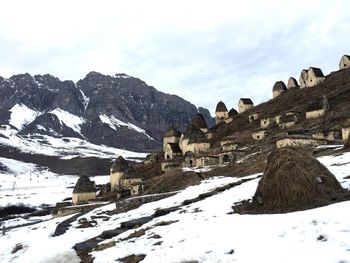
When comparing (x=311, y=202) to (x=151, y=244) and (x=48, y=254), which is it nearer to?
(x=151, y=244)

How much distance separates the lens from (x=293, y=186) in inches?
714

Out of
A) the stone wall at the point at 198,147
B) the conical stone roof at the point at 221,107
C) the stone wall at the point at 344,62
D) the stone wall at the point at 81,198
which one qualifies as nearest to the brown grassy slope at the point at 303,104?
the stone wall at the point at 344,62

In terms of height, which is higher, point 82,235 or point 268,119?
point 268,119

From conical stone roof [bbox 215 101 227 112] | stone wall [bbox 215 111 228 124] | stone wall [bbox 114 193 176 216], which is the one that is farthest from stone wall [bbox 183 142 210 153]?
stone wall [bbox 114 193 176 216]

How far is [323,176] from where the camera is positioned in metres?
18.8

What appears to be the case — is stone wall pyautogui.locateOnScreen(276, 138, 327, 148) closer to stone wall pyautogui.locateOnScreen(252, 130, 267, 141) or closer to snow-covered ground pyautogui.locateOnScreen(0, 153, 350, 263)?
stone wall pyautogui.locateOnScreen(252, 130, 267, 141)

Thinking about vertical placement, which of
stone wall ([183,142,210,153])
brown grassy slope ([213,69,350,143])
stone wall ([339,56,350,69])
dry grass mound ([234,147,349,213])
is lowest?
dry grass mound ([234,147,349,213])

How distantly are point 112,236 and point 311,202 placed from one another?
10.9 metres

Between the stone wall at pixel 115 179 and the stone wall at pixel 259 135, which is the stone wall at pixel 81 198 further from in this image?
the stone wall at pixel 259 135

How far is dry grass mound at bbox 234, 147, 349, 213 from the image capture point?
17.6 meters

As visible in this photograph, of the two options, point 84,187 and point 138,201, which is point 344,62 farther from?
point 138,201

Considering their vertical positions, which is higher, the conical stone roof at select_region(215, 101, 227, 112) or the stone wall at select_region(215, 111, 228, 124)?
the conical stone roof at select_region(215, 101, 227, 112)

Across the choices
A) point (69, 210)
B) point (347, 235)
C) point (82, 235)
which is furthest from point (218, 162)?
point (347, 235)

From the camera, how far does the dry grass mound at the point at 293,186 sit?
57.9 feet
